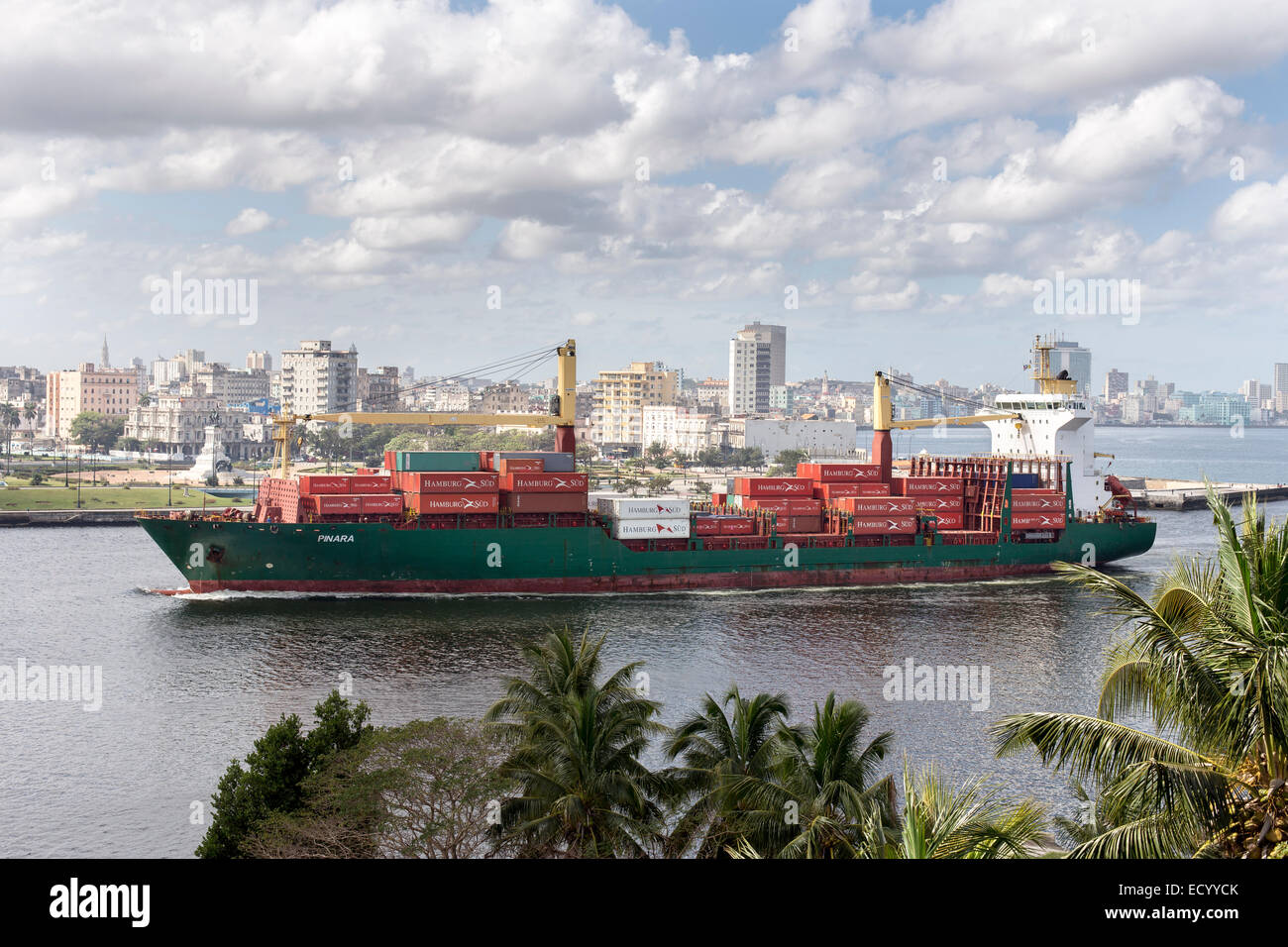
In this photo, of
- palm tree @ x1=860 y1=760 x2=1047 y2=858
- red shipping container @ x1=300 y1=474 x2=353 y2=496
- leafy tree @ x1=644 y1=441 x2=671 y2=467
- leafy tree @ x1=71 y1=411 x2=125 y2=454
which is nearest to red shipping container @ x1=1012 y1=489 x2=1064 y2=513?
red shipping container @ x1=300 y1=474 x2=353 y2=496

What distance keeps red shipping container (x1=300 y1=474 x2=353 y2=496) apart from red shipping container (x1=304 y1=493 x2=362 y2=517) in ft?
1.54

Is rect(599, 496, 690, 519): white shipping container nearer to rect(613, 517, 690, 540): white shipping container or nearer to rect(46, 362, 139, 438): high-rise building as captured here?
rect(613, 517, 690, 540): white shipping container

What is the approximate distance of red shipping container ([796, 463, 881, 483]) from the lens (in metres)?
55.7

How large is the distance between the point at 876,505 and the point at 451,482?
20.9 m

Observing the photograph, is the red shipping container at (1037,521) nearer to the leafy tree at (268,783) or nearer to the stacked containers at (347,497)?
the stacked containers at (347,497)

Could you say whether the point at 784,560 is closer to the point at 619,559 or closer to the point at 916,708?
the point at 619,559

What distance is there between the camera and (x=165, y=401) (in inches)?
7308

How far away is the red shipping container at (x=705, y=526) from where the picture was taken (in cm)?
5144

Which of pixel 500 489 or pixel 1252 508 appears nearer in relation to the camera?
pixel 1252 508

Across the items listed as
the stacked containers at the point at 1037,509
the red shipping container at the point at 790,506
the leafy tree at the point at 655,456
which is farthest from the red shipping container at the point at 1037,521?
the leafy tree at the point at 655,456

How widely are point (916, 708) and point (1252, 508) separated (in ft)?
75.9

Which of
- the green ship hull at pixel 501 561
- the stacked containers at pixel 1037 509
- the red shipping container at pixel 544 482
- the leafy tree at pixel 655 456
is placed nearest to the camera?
the green ship hull at pixel 501 561

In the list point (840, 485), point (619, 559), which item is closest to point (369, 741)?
point (619, 559)

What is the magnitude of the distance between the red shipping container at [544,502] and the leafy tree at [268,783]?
30.6m
